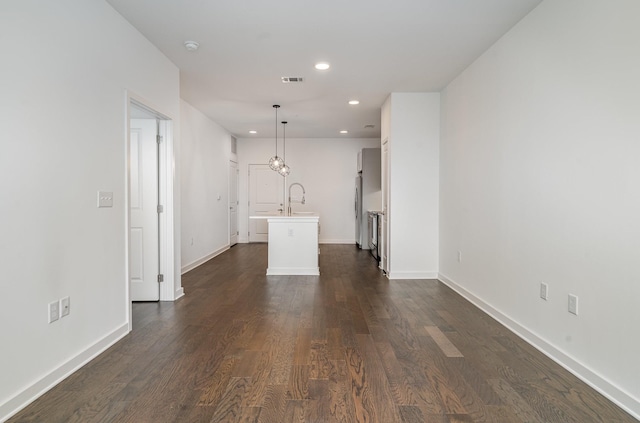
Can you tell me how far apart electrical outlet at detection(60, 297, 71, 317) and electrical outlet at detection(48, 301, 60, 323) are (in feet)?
0.09

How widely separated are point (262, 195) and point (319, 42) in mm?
6105

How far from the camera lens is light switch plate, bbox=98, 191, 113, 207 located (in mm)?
2678

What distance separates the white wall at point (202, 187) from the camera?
569 centimetres

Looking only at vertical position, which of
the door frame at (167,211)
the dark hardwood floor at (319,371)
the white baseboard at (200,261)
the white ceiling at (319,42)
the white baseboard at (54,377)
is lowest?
the dark hardwood floor at (319,371)

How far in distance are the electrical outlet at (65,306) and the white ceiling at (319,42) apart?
2.14m

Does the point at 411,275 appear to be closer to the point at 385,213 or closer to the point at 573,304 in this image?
the point at 385,213

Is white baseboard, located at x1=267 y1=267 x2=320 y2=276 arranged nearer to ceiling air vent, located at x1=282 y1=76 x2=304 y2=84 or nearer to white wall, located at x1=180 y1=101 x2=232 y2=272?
white wall, located at x1=180 y1=101 x2=232 y2=272

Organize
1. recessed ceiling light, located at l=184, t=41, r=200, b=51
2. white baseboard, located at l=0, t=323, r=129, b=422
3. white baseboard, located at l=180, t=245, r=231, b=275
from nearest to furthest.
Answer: white baseboard, located at l=0, t=323, r=129, b=422 < recessed ceiling light, located at l=184, t=41, r=200, b=51 < white baseboard, located at l=180, t=245, r=231, b=275

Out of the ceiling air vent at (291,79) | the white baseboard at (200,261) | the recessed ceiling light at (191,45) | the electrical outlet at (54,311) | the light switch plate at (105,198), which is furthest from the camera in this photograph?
the white baseboard at (200,261)

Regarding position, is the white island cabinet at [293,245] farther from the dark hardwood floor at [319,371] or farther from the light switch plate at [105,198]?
the light switch plate at [105,198]

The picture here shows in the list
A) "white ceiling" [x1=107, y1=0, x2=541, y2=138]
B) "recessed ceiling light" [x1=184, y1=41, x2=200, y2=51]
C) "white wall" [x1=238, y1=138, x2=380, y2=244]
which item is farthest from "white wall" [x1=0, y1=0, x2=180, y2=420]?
"white wall" [x1=238, y1=138, x2=380, y2=244]

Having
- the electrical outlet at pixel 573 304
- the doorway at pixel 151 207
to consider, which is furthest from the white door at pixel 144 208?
the electrical outlet at pixel 573 304

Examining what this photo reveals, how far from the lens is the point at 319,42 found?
11.2 feet

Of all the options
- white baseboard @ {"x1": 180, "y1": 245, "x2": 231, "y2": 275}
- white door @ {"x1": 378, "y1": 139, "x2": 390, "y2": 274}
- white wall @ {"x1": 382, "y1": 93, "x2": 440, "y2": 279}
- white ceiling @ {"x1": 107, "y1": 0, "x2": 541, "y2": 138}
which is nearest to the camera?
white ceiling @ {"x1": 107, "y1": 0, "x2": 541, "y2": 138}
